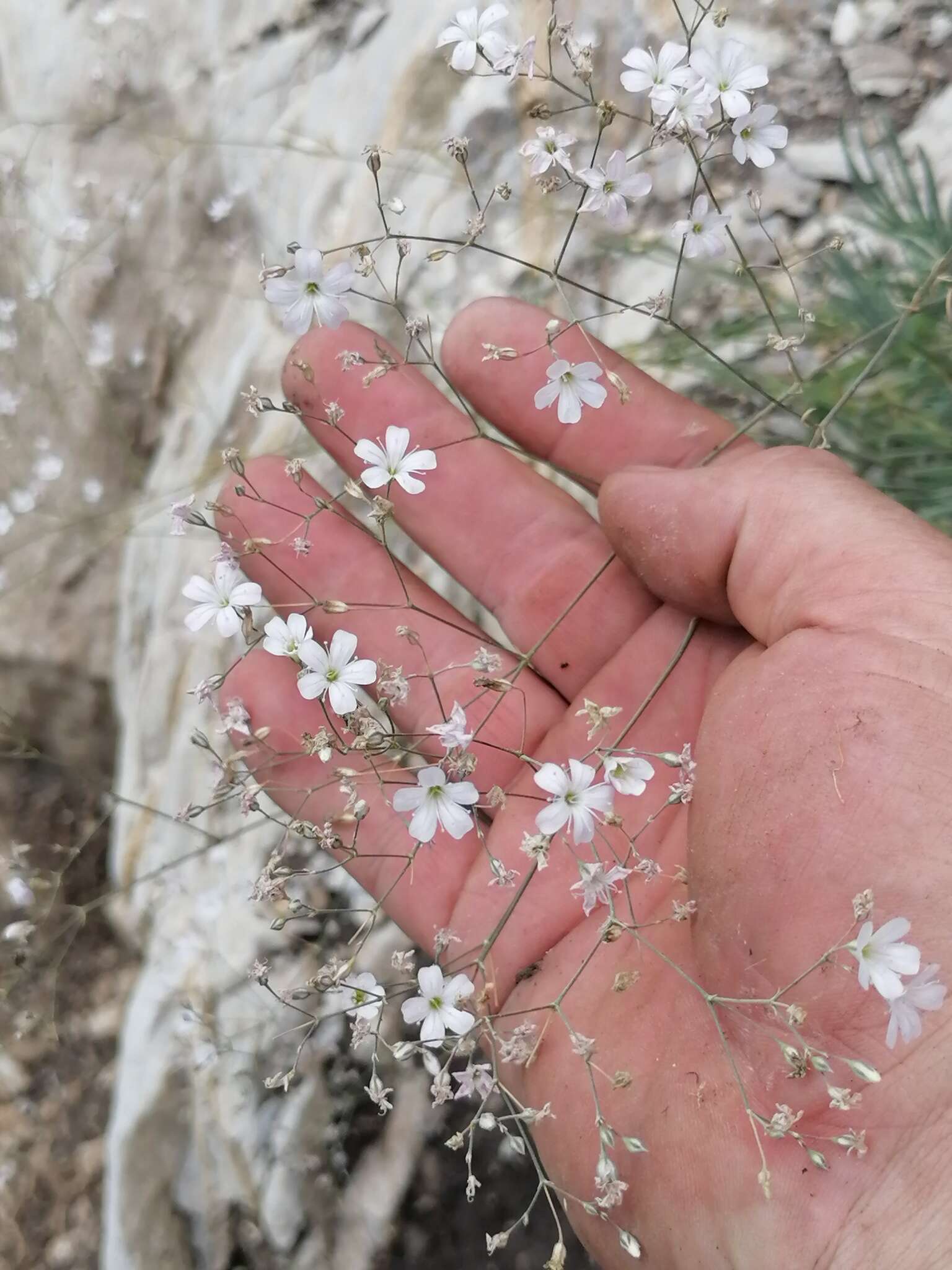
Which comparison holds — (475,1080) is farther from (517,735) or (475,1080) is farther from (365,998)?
(517,735)

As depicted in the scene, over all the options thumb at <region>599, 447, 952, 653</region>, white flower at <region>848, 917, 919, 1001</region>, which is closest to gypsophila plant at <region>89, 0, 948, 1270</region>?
white flower at <region>848, 917, 919, 1001</region>

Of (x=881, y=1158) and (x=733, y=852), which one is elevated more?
(x=733, y=852)

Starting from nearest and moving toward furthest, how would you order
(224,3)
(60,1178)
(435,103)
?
(435,103), (60,1178), (224,3)

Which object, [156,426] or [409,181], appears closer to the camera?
[409,181]

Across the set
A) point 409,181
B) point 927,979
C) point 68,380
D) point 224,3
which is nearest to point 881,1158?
point 927,979

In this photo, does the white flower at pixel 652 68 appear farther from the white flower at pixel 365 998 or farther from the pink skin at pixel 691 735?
the white flower at pixel 365 998

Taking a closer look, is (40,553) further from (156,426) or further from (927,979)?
(927,979)

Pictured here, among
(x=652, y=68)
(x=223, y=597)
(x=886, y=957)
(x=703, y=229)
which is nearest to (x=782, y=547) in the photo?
(x=703, y=229)
